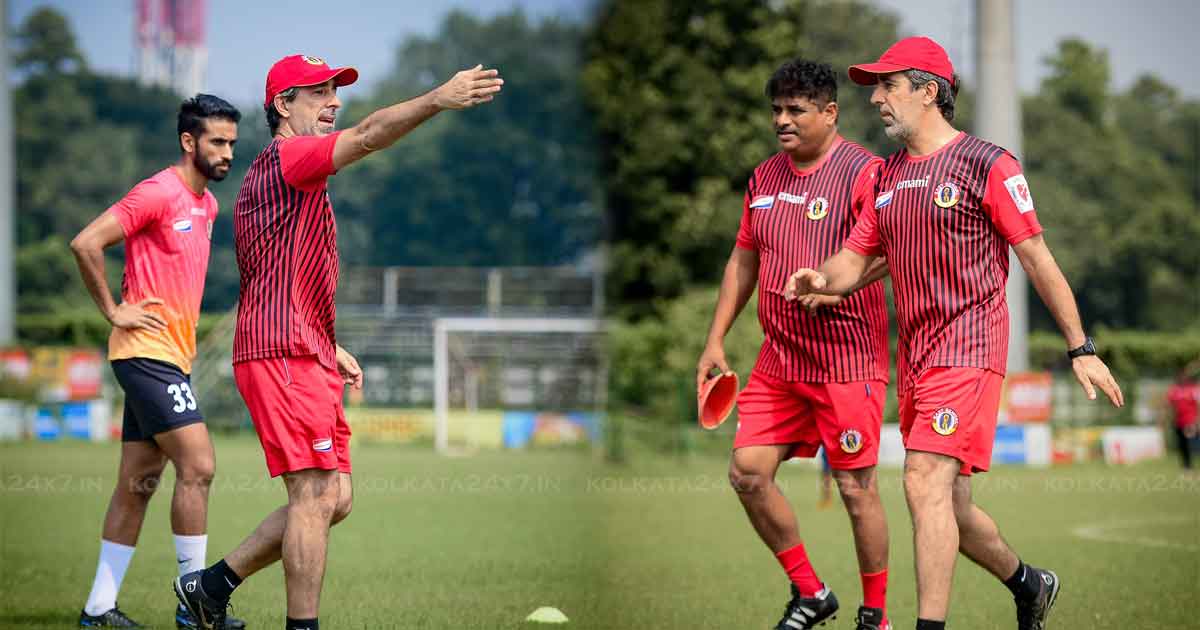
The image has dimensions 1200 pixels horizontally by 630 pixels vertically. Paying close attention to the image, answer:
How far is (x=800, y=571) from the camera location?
6754 millimetres

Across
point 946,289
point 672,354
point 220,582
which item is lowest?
point 220,582

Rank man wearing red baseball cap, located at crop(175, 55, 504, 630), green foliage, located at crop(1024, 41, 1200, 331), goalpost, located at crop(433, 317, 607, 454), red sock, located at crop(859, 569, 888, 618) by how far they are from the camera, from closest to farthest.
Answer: man wearing red baseball cap, located at crop(175, 55, 504, 630)
red sock, located at crop(859, 569, 888, 618)
goalpost, located at crop(433, 317, 607, 454)
green foliage, located at crop(1024, 41, 1200, 331)

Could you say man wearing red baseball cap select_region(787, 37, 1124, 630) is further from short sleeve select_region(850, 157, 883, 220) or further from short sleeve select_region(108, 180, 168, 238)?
short sleeve select_region(108, 180, 168, 238)

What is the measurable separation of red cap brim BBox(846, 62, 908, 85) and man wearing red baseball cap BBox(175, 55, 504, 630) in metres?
2.10

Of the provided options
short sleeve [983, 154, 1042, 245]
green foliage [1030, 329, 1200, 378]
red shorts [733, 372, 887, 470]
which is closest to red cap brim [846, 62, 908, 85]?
short sleeve [983, 154, 1042, 245]

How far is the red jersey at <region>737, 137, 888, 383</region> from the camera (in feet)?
22.0

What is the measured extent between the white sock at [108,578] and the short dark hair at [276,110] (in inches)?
96.5

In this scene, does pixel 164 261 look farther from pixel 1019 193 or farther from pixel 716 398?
pixel 1019 193

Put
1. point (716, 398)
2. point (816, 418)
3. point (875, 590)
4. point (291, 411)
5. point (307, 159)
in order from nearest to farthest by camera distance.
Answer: point (307, 159)
point (291, 411)
point (875, 590)
point (816, 418)
point (716, 398)

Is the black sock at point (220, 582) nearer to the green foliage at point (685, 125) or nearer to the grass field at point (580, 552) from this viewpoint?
the grass field at point (580, 552)

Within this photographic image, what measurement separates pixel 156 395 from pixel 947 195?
3.68 metres

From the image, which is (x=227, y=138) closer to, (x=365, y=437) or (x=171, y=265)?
(x=171, y=265)

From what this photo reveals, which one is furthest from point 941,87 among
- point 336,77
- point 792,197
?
point 336,77

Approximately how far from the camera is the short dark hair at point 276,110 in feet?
18.5
